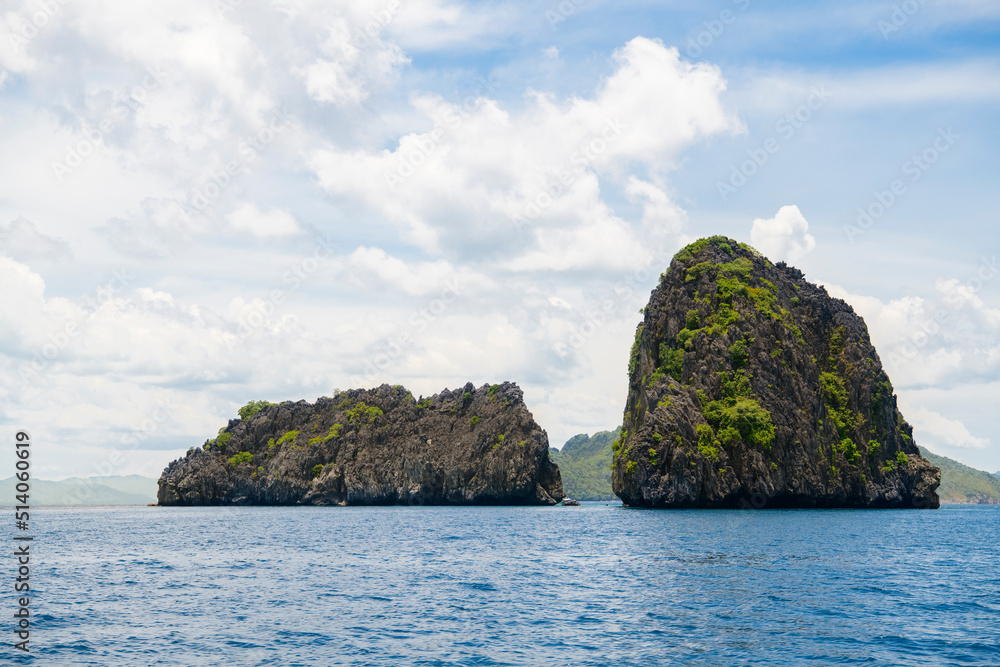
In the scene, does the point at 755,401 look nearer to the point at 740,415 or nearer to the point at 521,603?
the point at 740,415

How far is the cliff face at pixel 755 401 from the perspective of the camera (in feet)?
411

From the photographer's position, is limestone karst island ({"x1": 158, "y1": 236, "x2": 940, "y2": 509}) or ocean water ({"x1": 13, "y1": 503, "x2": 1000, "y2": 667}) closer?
ocean water ({"x1": 13, "y1": 503, "x2": 1000, "y2": 667})

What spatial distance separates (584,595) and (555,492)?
151 meters

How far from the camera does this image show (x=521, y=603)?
38406 millimetres

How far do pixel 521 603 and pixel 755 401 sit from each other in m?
104

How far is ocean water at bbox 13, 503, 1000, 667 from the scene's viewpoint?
28.4 m

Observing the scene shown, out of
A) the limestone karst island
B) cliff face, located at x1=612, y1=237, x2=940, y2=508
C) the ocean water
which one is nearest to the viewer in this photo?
the ocean water

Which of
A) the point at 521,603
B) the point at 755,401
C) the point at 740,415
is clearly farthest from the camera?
→ the point at 755,401

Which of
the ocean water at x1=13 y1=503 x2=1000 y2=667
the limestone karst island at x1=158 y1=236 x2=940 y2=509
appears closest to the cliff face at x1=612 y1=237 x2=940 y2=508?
the limestone karst island at x1=158 y1=236 x2=940 y2=509

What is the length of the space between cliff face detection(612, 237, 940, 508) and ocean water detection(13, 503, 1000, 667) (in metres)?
54.0

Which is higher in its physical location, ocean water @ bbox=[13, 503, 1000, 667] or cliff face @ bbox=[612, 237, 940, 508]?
cliff face @ bbox=[612, 237, 940, 508]

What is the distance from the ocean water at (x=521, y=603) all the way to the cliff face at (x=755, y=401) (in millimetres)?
53980

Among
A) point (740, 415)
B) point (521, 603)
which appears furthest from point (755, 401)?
point (521, 603)

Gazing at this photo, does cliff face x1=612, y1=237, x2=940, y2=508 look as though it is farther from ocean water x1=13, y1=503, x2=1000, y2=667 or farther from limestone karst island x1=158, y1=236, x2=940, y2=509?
ocean water x1=13, y1=503, x2=1000, y2=667
